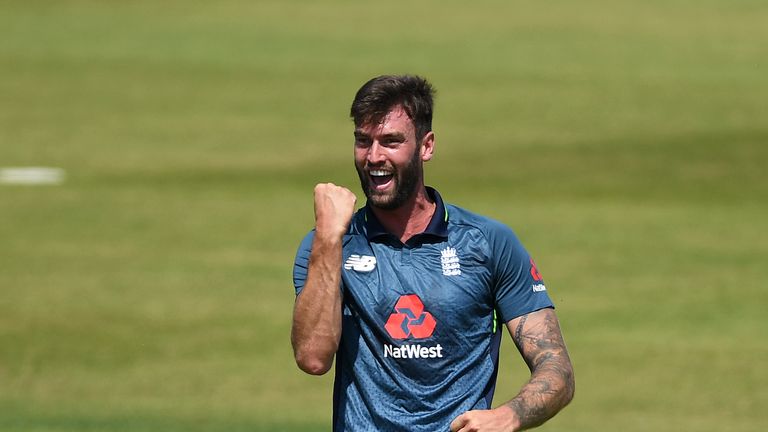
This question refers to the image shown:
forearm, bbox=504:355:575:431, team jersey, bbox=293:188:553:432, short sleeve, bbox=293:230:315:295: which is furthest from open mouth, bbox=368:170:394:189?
forearm, bbox=504:355:575:431

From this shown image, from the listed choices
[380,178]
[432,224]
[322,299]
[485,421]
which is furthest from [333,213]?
[485,421]

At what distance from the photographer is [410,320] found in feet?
21.8

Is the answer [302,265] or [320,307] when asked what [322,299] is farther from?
[302,265]

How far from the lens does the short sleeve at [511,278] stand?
6758mm

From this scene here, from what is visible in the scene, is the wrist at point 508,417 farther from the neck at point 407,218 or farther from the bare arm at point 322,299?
the neck at point 407,218

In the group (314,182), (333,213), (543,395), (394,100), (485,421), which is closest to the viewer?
(485,421)

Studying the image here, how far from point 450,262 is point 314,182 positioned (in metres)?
19.3

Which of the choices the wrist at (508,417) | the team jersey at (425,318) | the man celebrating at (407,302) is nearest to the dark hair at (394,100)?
the man celebrating at (407,302)

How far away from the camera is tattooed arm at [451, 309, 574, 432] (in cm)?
624

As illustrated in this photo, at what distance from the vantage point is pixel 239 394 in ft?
52.4

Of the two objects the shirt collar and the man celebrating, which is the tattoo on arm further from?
the shirt collar


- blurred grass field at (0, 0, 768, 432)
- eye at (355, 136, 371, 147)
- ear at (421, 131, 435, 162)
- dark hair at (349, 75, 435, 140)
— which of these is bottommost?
blurred grass field at (0, 0, 768, 432)

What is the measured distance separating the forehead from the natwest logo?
71 cm

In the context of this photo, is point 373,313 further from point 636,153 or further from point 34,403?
point 636,153
